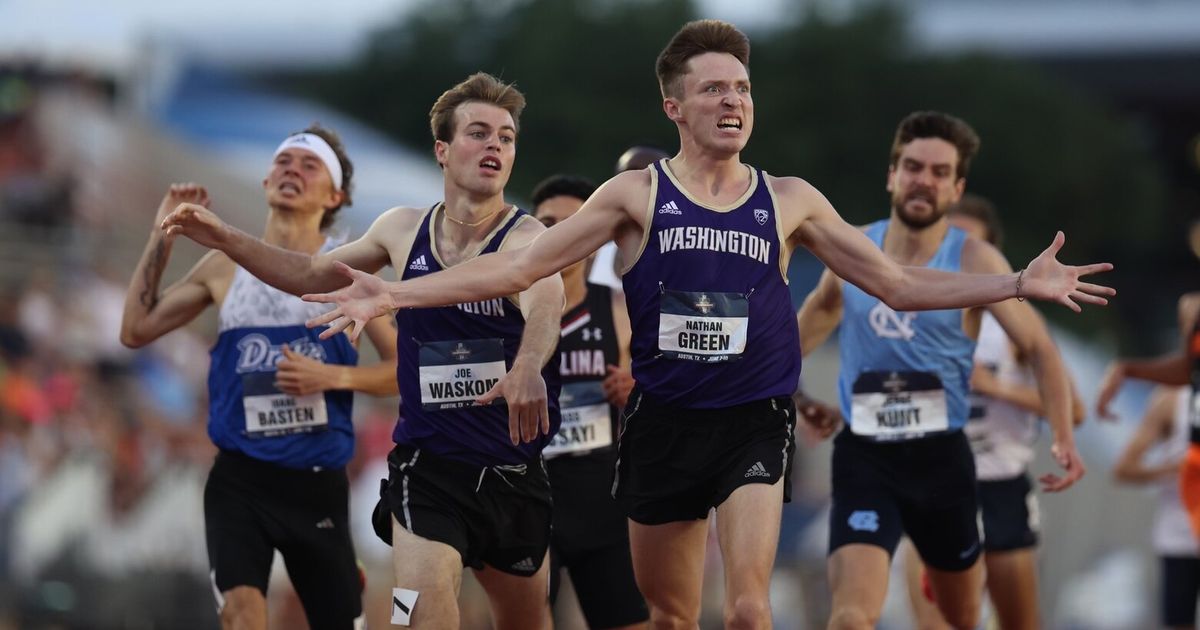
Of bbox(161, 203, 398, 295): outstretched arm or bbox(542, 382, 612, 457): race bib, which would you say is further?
bbox(542, 382, 612, 457): race bib

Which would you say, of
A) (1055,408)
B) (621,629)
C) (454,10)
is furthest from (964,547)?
(454,10)

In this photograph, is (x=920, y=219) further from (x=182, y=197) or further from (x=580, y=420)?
(x=182, y=197)

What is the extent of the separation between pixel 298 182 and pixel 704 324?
2.59 meters

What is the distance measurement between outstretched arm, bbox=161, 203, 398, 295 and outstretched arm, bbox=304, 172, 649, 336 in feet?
1.82

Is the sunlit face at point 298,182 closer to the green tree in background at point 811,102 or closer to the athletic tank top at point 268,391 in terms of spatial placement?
the athletic tank top at point 268,391

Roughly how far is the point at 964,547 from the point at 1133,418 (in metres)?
14.5

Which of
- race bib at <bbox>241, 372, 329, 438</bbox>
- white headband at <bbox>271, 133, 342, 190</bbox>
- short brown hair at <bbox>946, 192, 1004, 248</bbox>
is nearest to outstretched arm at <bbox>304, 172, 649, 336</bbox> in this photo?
race bib at <bbox>241, 372, 329, 438</bbox>

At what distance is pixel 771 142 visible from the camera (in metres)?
31.2

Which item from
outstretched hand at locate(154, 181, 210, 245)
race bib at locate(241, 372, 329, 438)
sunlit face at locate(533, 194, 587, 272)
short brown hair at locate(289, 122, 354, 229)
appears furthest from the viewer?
sunlit face at locate(533, 194, 587, 272)

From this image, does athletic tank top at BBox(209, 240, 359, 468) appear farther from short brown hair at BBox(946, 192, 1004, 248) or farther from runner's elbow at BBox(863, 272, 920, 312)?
short brown hair at BBox(946, 192, 1004, 248)

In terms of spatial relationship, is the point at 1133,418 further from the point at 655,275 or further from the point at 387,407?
the point at 655,275

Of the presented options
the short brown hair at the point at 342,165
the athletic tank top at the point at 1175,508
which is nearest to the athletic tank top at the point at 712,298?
the short brown hair at the point at 342,165

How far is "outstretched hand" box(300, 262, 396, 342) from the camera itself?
21.1ft

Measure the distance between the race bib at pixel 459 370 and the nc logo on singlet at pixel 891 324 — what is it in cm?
222
